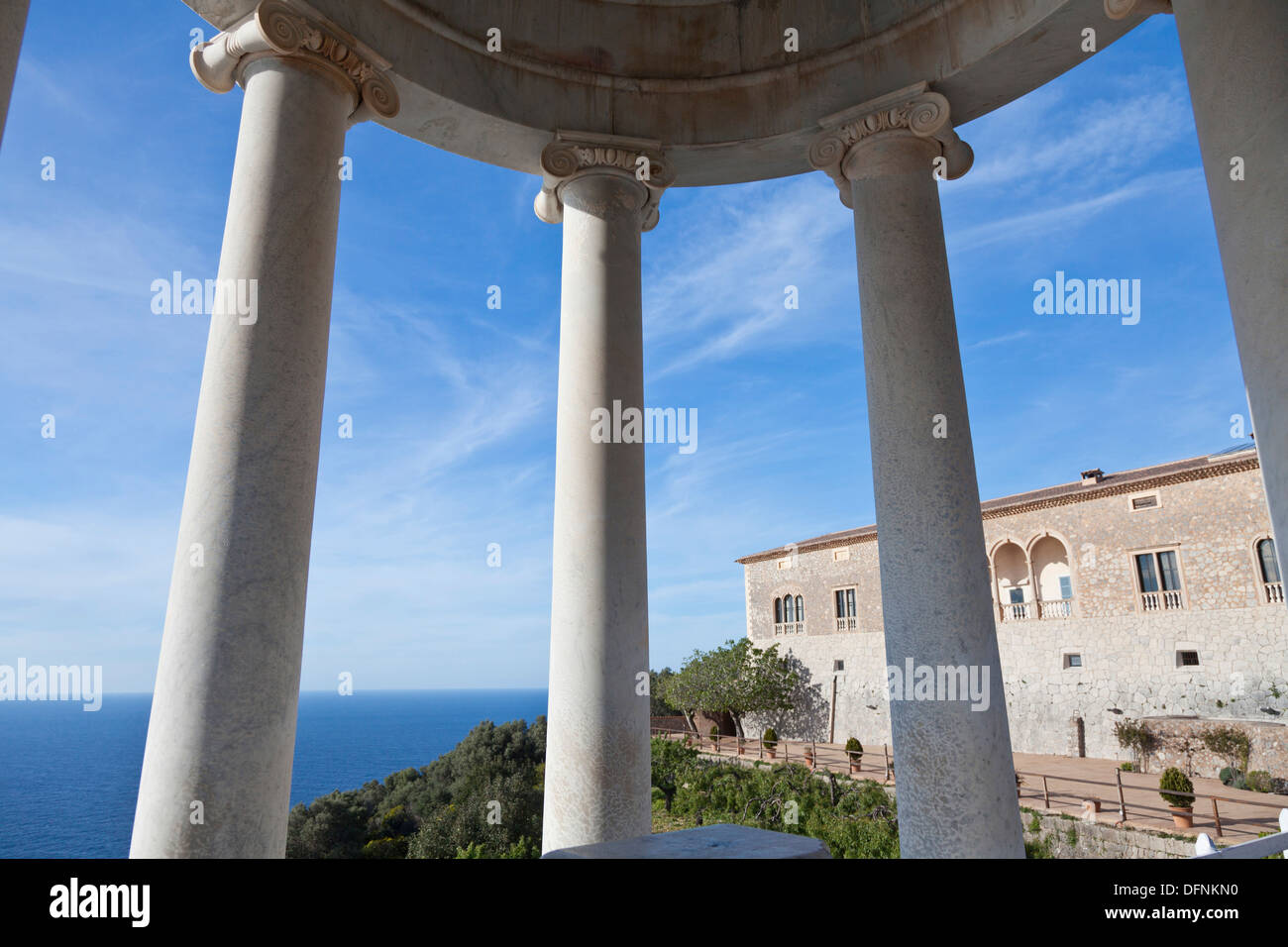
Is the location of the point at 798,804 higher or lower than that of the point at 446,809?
lower

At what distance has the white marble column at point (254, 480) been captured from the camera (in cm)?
2427

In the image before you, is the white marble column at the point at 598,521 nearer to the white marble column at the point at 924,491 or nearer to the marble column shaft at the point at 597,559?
the marble column shaft at the point at 597,559

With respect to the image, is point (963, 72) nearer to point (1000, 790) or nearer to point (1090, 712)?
point (1000, 790)

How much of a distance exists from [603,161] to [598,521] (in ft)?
66.1

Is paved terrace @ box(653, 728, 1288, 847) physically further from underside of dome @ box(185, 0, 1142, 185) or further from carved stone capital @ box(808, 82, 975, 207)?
underside of dome @ box(185, 0, 1142, 185)

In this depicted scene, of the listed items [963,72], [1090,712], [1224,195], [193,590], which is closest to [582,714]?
[193,590]

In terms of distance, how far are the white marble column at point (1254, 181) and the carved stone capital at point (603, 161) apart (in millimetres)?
24724

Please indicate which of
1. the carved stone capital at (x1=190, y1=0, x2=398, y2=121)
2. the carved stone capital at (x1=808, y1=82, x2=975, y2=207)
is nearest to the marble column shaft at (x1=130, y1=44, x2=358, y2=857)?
the carved stone capital at (x1=190, y1=0, x2=398, y2=121)

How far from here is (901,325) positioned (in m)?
36.0

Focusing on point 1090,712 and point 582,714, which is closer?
point 582,714

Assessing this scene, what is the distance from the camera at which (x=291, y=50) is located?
3170cm

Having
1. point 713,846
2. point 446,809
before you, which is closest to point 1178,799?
point 446,809

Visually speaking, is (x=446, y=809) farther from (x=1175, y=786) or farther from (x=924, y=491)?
(x=1175, y=786)
